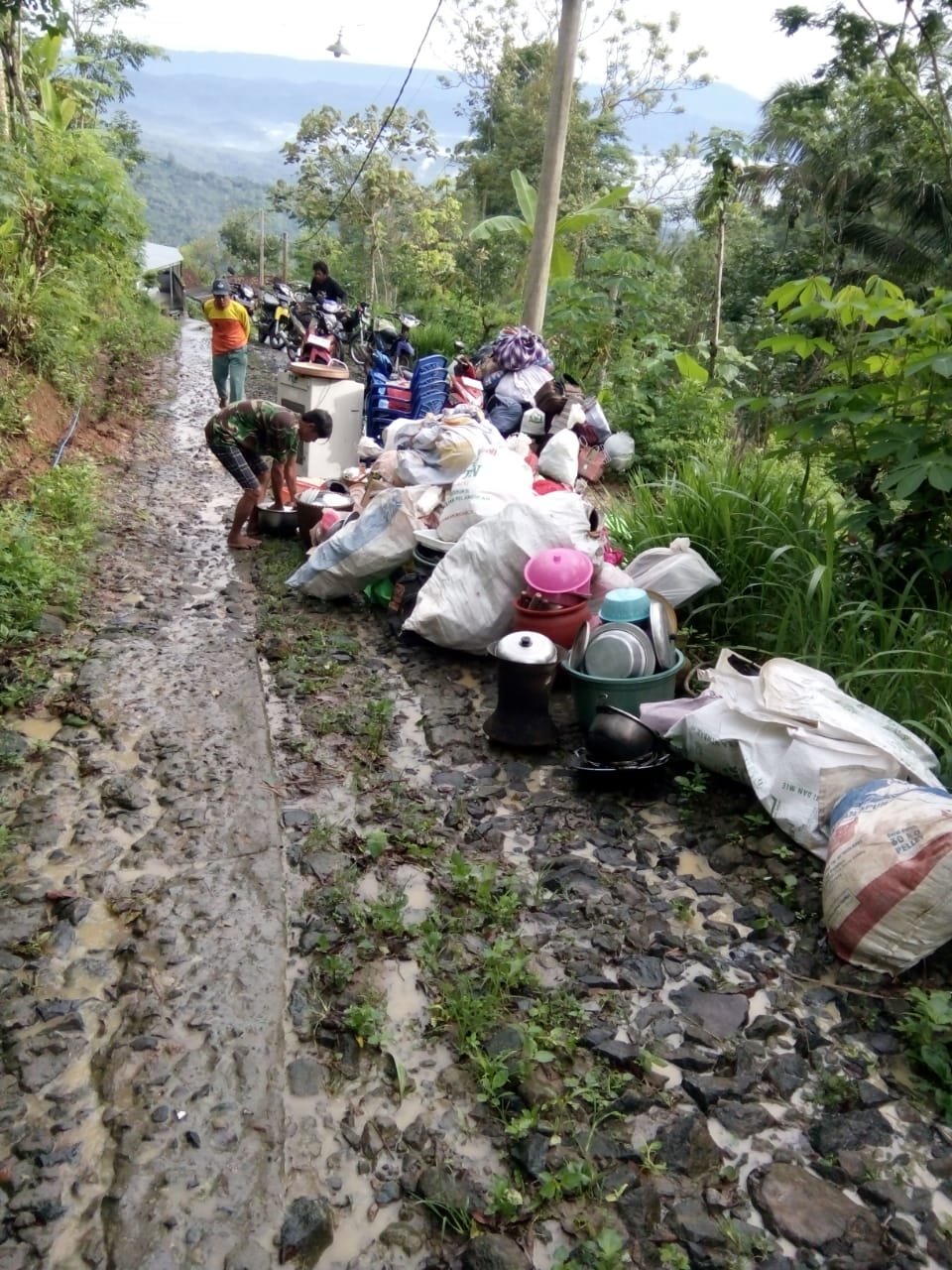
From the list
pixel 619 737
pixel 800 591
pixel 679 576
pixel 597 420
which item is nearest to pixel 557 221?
pixel 597 420

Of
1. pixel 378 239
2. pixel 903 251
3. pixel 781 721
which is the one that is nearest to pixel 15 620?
pixel 781 721

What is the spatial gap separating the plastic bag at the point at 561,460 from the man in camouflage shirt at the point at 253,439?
1.41 meters

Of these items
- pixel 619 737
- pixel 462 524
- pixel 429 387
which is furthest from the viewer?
pixel 429 387

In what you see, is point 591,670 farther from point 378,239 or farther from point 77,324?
point 378,239

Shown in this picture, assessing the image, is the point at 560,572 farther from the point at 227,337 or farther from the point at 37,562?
the point at 227,337

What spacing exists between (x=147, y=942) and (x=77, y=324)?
8.00m

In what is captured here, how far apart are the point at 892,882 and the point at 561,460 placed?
12.4 feet

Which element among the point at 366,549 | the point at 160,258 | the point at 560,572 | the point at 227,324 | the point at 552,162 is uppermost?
the point at 552,162

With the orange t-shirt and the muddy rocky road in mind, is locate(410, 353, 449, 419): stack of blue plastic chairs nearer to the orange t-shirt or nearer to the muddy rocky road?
the orange t-shirt

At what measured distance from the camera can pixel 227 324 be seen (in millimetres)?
8305

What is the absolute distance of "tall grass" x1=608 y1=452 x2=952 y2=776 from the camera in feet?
10.8

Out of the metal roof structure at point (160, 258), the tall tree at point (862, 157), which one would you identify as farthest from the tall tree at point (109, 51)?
the tall tree at point (862, 157)

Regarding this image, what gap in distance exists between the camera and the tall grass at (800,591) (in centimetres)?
A: 330

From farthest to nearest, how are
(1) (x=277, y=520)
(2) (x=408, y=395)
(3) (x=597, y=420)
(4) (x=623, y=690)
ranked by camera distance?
(2) (x=408, y=395) < (3) (x=597, y=420) < (1) (x=277, y=520) < (4) (x=623, y=690)
